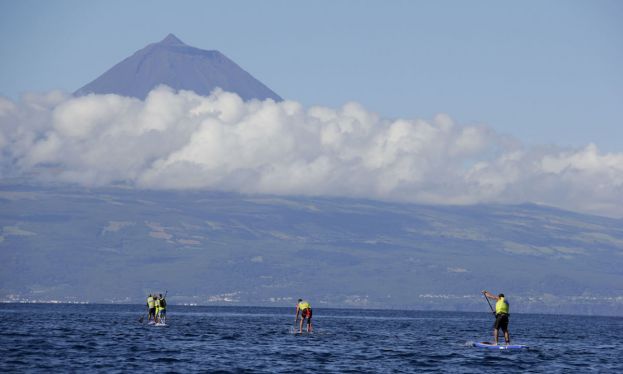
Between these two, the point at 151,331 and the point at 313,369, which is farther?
the point at 151,331

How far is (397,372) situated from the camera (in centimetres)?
6675

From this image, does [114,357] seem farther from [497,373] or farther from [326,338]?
[326,338]

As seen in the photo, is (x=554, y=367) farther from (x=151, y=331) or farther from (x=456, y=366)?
(x=151, y=331)

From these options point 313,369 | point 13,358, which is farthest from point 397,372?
point 13,358

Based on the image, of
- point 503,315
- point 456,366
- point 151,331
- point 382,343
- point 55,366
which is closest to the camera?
point 55,366

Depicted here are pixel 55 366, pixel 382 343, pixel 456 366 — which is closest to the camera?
pixel 55 366

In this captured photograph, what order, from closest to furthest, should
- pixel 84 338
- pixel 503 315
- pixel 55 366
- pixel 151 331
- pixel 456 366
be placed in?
pixel 55 366 → pixel 456 366 → pixel 503 315 → pixel 84 338 → pixel 151 331

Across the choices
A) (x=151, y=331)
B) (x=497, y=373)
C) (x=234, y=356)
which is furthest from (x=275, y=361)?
(x=151, y=331)

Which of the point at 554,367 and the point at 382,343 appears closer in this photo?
the point at 554,367

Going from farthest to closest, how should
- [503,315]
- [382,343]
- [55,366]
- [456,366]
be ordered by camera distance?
[382,343]
[503,315]
[456,366]
[55,366]

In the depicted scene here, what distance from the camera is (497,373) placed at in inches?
2628

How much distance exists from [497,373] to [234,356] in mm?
17249

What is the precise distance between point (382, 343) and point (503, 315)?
17518mm

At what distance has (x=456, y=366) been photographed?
233ft
